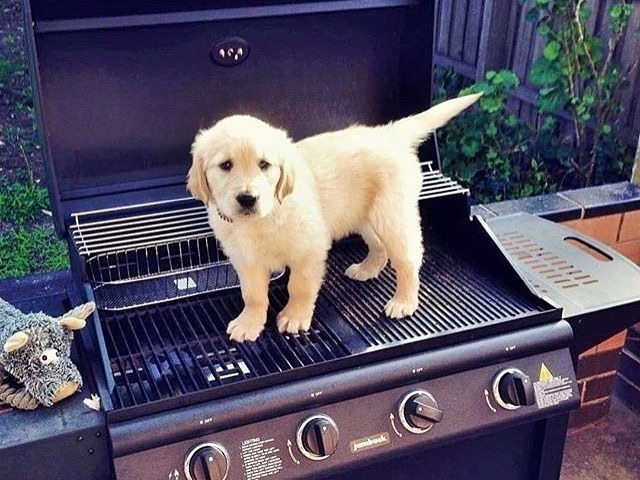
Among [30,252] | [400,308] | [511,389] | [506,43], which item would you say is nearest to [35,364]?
[400,308]

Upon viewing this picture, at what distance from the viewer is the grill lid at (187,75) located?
1281 mm

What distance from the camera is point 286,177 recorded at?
1202 mm

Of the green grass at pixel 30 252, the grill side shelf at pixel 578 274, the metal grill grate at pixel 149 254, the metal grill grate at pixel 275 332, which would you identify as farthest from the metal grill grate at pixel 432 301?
the green grass at pixel 30 252

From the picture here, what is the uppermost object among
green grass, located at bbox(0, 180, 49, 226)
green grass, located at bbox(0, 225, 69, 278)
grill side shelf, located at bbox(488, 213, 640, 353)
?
grill side shelf, located at bbox(488, 213, 640, 353)

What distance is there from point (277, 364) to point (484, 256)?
0.47 m

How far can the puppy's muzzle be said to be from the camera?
114 centimetres

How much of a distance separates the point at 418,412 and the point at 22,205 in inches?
60.2

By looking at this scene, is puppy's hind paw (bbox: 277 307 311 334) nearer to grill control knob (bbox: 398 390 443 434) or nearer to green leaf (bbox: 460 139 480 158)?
grill control knob (bbox: 398 390 443 434)

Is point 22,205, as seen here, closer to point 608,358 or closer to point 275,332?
point 275,332

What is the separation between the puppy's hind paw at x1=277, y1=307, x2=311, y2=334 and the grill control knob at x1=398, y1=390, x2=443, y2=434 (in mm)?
199

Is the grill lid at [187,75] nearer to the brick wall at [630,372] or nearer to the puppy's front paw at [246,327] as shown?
the puppy's front paw at [246,327]

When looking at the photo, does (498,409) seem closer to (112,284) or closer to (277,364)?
(277,364)

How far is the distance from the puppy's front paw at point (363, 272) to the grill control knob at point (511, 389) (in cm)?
32

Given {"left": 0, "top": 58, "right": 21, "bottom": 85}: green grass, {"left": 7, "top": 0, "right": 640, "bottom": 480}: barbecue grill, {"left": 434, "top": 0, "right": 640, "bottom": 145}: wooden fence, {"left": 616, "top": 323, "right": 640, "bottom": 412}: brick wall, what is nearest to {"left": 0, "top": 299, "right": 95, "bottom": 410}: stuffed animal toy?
{"left": 7, "top": 0, "right": 640, "bottom": 480}: barbecue grill
